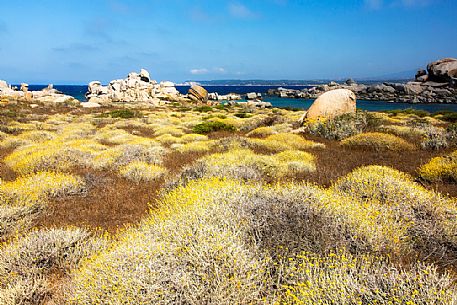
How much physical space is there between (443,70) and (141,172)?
109 meters

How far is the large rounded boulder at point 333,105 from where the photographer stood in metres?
18.8

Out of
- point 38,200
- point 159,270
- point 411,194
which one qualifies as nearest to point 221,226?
point 159,270

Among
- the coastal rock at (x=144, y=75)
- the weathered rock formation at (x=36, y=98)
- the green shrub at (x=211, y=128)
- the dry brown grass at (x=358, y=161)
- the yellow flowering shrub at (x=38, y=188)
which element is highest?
the coastal rock at (x=144, y=75)

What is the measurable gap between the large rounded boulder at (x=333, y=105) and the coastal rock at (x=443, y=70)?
297 ft

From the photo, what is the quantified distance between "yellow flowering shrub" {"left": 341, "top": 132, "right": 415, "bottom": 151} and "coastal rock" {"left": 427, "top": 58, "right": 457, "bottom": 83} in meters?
97.5

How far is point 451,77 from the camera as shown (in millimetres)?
82438

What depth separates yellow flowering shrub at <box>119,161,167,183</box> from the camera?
8.48 metres

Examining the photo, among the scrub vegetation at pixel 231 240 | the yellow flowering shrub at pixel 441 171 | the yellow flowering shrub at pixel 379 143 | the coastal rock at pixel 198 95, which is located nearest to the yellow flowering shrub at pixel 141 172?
the scrub vegetation at pixel 231 240

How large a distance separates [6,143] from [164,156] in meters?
9.52

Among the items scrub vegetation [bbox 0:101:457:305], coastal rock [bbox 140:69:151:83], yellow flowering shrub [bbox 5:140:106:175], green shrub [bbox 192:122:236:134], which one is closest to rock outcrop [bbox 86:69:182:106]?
coastal rock [bbox 140:69:151:83]

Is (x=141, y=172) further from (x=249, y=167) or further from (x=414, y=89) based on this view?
(x=414, y=89)

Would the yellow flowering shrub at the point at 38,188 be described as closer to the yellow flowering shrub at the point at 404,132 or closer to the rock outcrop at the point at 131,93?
the yellow flowering shrub at the point at 404,132

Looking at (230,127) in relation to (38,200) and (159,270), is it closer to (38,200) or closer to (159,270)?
(38,200)

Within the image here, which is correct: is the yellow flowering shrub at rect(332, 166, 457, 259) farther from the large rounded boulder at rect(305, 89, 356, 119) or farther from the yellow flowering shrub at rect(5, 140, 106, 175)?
the large rounded boulder at rect(305, 89, 356, 119)
